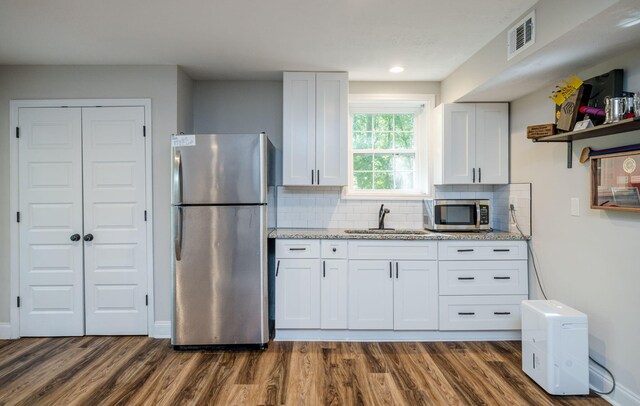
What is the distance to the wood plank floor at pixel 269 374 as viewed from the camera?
6.95ft

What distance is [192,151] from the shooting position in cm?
270

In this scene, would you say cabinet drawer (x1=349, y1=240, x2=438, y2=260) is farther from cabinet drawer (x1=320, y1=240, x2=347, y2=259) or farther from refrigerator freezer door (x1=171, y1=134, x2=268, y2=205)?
refrigerator freezer door (x1=171, y1=134, x2=268, y2=205)

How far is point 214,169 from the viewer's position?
270 cm

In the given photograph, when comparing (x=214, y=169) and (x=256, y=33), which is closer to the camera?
(x=256, y=33)

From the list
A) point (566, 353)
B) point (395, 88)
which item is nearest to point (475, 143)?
point (395, 88)

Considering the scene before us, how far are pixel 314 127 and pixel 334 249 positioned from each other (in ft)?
3.83

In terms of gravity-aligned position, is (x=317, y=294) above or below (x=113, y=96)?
below

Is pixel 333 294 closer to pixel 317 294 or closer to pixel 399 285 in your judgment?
pixel 317 294

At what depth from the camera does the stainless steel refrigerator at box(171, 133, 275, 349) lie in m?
2.70

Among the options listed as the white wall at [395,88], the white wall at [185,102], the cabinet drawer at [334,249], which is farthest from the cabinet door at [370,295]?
the white wall at [185,102]

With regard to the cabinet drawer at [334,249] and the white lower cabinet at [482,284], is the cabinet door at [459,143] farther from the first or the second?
the cabinet drawer at [334,249]

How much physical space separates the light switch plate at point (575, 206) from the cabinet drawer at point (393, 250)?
0.99 metres

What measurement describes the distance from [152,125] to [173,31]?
911 millimetres

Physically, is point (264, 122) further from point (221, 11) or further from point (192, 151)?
point (221, 11)
